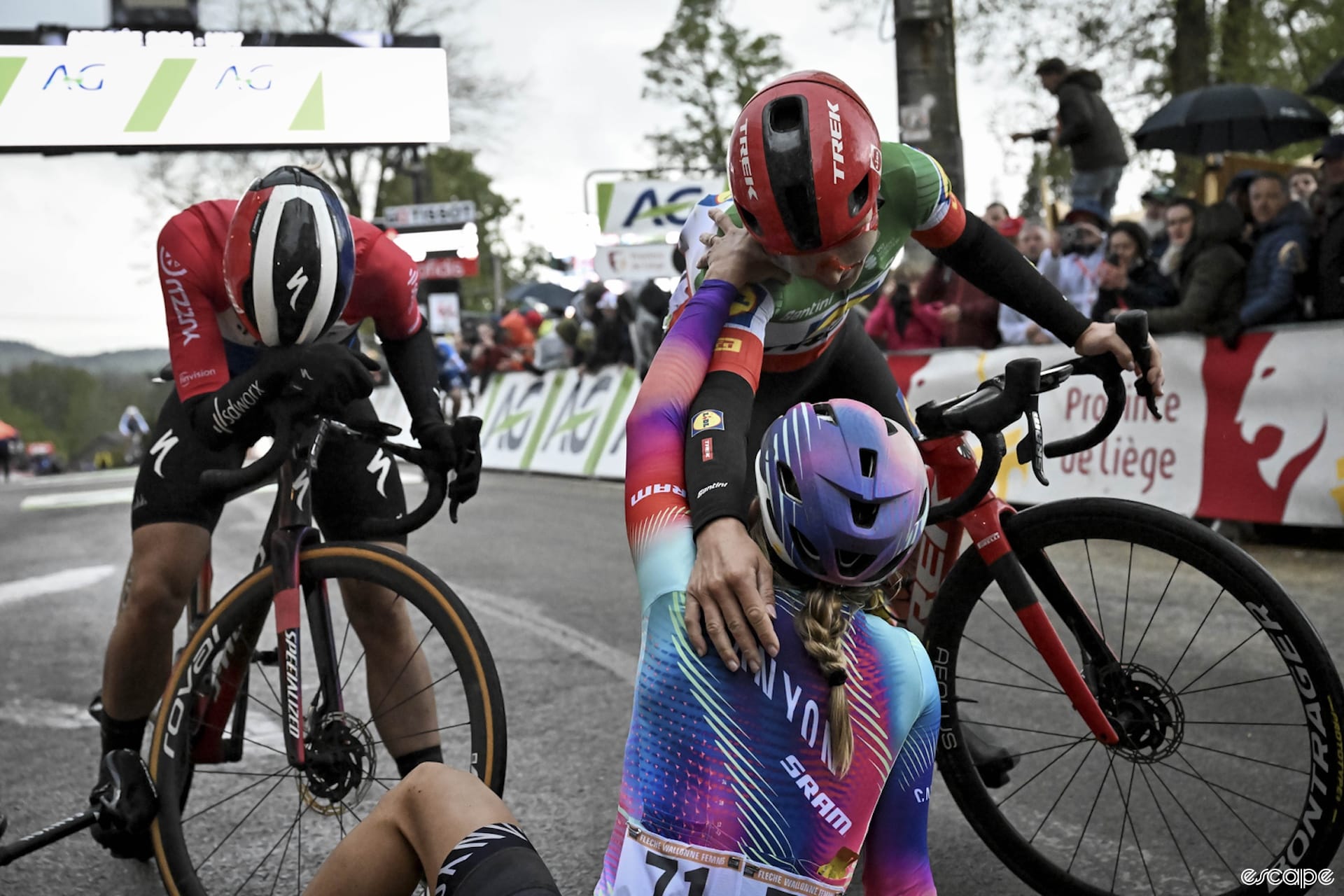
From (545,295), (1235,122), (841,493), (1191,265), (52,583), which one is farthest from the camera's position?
(545,295)

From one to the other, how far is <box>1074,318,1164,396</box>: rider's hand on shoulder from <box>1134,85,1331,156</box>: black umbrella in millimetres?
9731

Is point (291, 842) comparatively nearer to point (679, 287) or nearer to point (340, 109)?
point (679, 287)

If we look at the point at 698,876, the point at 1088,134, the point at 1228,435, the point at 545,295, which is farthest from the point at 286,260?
the point at 545,295

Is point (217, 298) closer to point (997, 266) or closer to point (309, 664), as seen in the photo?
point (309, 664)

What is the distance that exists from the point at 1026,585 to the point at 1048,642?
0.14m

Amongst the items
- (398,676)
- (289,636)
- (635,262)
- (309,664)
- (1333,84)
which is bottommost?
(398,676)

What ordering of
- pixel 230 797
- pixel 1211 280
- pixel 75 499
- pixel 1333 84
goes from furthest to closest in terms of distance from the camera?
1. pixel 75 499
2. pixel 1333 84
3. pixel 1211 280
4. pixel 230 797

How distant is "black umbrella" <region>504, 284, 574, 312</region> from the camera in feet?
105

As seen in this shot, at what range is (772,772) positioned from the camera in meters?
2.00

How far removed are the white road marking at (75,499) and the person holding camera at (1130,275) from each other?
11.3 metres

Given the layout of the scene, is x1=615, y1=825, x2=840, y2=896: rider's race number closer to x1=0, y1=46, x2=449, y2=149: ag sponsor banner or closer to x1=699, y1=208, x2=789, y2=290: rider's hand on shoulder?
x1=699, y1=208, x2=789, y2=290: rider's hand on shoulder

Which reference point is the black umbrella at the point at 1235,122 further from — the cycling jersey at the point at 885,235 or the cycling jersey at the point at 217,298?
the cycling jersey at the point at 217,298

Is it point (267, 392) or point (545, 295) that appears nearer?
point (267, 392)

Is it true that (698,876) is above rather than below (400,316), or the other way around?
below
